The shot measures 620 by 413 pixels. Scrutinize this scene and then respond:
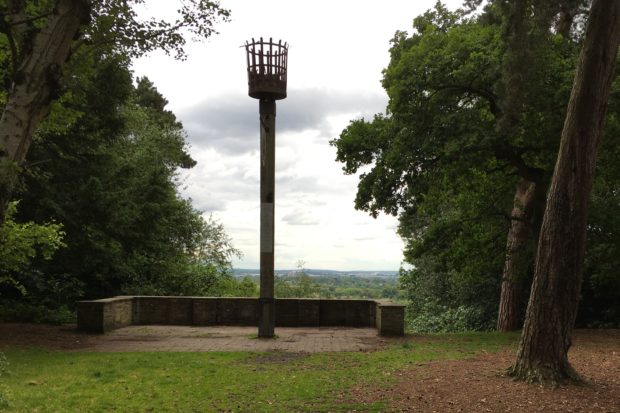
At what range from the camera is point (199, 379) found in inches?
334

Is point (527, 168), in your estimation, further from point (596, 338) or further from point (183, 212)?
point (183, 212)

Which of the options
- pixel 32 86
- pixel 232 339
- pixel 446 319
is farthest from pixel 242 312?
pixel 32 86

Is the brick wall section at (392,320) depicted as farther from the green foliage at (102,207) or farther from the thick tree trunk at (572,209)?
the green foliage at (102,207)

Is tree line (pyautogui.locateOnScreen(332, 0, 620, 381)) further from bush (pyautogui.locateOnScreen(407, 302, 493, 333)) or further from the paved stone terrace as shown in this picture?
the paved stone terrace

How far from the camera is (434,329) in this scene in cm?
2264

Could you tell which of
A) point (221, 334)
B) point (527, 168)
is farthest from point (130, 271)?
point (527, 168)

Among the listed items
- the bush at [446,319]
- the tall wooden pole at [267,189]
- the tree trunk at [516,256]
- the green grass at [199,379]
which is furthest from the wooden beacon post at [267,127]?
the bush at [446,319]

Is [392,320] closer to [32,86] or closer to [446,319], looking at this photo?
[446,319]

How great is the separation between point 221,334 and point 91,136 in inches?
299

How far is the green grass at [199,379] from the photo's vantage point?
695cm

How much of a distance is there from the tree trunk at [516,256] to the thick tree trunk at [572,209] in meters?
6.60

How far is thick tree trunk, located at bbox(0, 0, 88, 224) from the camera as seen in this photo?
496cm

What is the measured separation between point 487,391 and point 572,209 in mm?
2870

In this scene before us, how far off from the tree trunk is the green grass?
127 inches
